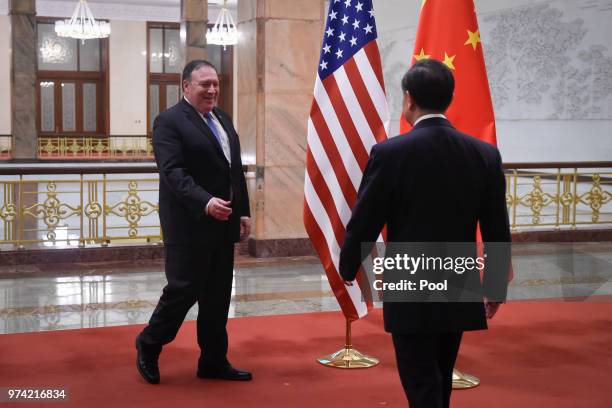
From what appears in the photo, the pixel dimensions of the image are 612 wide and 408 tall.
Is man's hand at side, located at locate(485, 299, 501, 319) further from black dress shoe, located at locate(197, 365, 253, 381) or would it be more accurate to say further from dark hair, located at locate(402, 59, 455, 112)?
black dress shoe, located at locate(197, 365, 253, 381)

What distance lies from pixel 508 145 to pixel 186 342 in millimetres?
9210

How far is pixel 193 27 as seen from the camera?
16.3 metres

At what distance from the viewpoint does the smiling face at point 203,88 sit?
14.1 feet

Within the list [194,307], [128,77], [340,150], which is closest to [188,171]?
[340,150]

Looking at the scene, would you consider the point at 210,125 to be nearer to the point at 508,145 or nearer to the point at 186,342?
the point at 186,342

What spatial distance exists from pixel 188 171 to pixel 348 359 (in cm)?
142

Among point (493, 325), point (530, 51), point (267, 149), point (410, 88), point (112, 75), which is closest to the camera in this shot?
point (410, 88)

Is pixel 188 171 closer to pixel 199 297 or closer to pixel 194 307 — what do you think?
pixel 199 297

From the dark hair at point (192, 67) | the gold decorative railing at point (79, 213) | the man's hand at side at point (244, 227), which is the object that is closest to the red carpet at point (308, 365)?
the man's hand at side at point (244, 227)

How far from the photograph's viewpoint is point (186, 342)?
530cm

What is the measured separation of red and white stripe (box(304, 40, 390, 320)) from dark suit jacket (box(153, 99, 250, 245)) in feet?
1.80

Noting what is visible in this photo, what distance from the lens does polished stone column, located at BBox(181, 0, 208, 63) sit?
1627 centimetres

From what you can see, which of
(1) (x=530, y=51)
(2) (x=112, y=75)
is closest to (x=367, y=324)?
(1) (x=530, y=51)

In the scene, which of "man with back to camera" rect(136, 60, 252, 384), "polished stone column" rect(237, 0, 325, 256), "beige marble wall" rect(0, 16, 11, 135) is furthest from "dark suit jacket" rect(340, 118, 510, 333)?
"beige marble wall" rect(0, 16, 11, 135)
